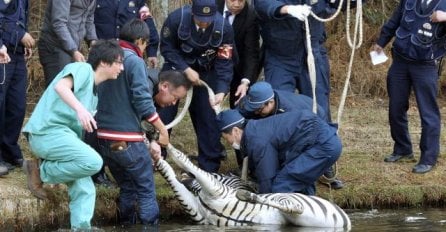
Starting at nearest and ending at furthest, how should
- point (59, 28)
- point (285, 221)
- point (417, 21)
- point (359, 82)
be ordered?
1. point (285, 221)
2. point (59, 28)
3. point (417, 21)
4. point (359, 82)

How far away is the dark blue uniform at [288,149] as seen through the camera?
8.16 metres

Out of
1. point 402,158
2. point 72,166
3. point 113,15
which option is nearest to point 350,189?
point 402,158

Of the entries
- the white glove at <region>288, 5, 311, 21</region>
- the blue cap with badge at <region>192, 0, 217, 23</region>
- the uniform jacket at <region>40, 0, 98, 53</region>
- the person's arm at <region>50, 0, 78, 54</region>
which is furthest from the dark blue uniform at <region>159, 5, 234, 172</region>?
the person's arm at <region>50, 0, 78, 54</region>

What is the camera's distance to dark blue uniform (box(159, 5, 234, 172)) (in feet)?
29.5

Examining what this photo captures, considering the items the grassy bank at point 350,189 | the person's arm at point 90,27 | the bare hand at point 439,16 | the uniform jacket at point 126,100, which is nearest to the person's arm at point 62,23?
the person's arm at point 90,27

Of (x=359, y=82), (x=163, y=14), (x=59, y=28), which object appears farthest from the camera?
(x=359, y=82)

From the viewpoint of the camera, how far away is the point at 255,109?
27.8 ft

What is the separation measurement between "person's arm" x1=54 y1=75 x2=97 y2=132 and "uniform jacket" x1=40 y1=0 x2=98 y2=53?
1.60 meters

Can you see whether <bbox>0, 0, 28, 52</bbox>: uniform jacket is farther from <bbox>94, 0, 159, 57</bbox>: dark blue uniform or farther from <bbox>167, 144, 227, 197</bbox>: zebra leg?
<bbox>167, 144, 227, 197</bbox>: zebra leg

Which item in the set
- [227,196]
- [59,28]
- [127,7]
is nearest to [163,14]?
[127,7]

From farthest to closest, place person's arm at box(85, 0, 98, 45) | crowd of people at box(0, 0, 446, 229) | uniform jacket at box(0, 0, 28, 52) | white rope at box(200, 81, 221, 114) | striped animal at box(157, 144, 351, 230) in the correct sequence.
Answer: person's arm at box(85, 0, 98, 45) < white rope at box(200, 81, 221, 114) < uniform jacket at box(0, 0, 28, 52) < striped animal at box(157, 144, 351, 230) < crowd of people at box(0, 0, 446, 229)

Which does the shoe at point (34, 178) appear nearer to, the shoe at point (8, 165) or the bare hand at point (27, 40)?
the shoe at point (8, 165)

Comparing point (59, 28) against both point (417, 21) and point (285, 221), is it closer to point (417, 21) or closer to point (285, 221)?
point (285, 221)

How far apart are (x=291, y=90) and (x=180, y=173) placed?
1345 millimetres
